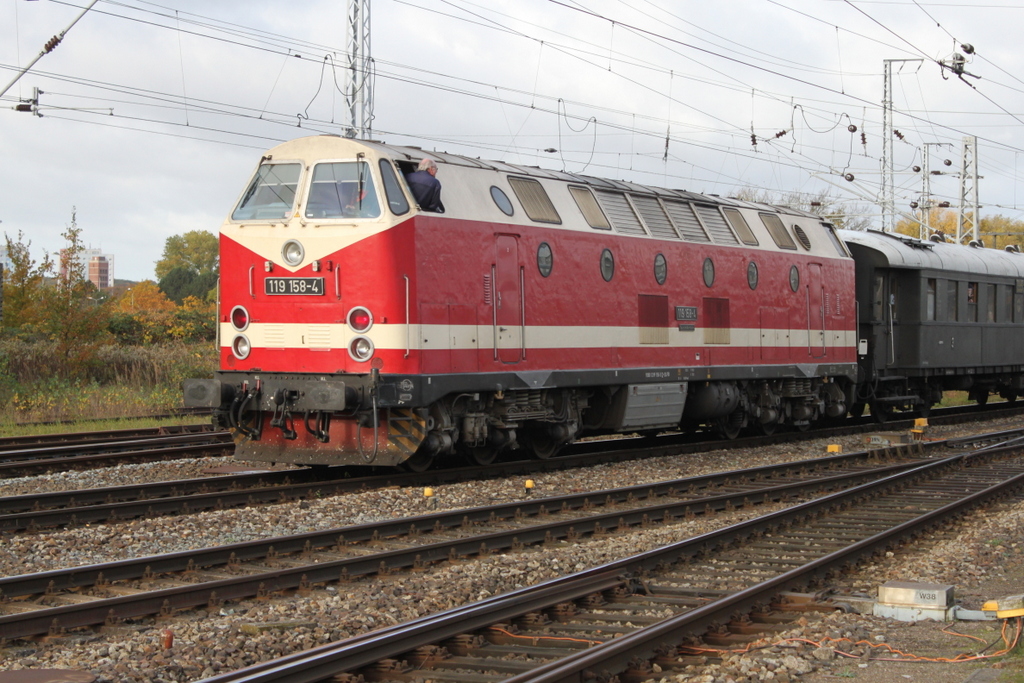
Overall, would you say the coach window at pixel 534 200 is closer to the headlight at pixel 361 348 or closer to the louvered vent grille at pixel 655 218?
the louvered vent grille at pixel 655 218

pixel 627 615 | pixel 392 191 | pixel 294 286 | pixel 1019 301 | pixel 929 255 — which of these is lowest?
pixel 627 615

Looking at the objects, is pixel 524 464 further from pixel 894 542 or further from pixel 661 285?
pixel 894 542

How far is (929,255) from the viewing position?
23047mm

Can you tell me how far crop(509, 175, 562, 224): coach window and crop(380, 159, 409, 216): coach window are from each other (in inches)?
81.0

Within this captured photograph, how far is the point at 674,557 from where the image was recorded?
8586mm

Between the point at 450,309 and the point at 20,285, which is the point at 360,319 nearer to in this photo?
the point at 450,309

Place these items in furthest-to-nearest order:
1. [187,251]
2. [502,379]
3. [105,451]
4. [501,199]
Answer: [187,251] → [105,451] → [501,199] → [502,379]

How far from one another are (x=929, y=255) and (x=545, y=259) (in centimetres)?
1284

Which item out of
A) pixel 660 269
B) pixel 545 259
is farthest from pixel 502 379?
pixel 660 269

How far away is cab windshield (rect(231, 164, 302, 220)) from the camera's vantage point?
488 inches

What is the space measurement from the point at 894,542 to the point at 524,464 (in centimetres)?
538

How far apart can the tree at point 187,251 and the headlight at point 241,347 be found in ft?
332

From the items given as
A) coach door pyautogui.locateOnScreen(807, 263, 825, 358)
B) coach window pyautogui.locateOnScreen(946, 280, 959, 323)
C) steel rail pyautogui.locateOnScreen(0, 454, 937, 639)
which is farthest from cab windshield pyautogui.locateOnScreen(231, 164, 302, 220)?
coach window pyautogui.locateOnScreen(946, 280, 959, 323)

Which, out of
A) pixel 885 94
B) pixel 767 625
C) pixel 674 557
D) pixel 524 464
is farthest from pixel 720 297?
pixel 885 94
